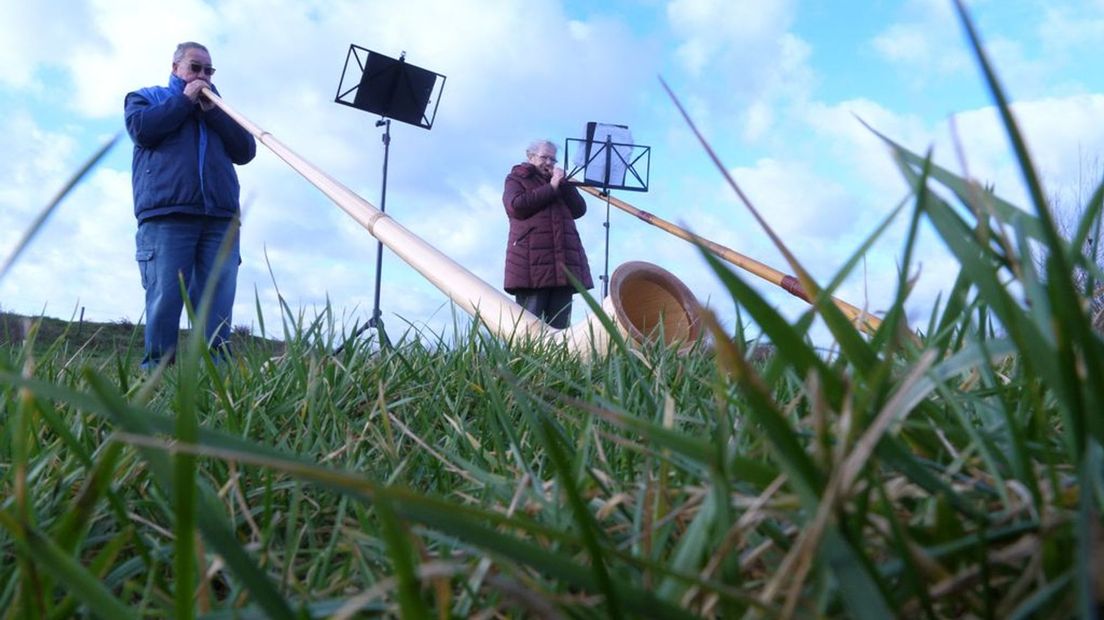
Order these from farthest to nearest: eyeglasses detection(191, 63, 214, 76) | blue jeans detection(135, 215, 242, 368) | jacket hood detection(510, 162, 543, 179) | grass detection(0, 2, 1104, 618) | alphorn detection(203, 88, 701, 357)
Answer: jacket hood detection(510, 162, 543, 179) < eyeglasses detection(191, 63, 214, 76) < blue jeans detection(135, 215, 242, 368) < alphorn detection(203, 88, 701, 357) < grass detection(0, 2, 1104, 618)

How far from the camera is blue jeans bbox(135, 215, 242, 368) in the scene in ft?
13.6

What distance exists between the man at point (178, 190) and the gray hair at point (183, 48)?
156 mm

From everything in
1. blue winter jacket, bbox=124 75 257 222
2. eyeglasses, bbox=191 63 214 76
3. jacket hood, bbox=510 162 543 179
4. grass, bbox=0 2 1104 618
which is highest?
jacket hood, bbox=510 162 543 179

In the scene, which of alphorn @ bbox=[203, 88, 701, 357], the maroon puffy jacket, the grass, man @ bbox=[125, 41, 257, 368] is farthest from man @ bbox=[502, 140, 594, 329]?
the grass

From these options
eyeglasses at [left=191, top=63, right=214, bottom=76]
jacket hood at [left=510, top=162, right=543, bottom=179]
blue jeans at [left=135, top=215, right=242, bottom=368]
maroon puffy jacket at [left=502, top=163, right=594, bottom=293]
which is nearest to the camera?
blue jeans at [left=135, top=215, right=242, bottom=368]

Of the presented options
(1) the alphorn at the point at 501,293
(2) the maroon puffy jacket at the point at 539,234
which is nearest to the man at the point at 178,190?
(1) the alphorn at the point at 501,293

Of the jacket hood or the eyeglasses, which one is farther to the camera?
the jacket hood

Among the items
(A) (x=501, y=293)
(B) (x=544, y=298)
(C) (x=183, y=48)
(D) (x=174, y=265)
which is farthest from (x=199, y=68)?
(B) (x=544, y=298)

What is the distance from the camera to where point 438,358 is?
74.7 inches

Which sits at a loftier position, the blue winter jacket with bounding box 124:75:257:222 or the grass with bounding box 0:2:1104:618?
the blue winter jacket with bounding box 124:75:257:222

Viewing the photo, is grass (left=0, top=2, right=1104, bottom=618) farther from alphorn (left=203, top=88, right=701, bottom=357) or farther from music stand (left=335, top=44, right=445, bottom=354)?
music stand (left=335, top=44, right=445, bottom=354)

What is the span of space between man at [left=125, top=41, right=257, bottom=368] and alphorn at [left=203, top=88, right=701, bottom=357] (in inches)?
6.7

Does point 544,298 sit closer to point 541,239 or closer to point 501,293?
point 541,239

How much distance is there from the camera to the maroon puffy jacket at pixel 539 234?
6234 millimetres
